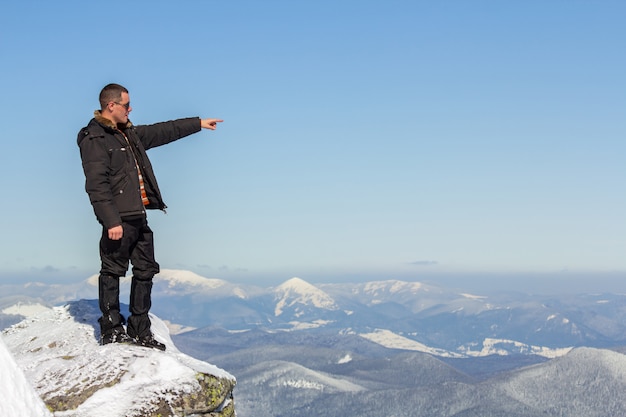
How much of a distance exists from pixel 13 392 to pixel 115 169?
6.24m

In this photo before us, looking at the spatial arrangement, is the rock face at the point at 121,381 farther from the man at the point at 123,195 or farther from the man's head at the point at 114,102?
the man's head at the point at 114,102

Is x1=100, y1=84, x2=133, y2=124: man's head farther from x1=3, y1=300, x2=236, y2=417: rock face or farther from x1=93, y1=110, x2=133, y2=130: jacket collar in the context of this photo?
x1=3, y1=300, x2=236, y2=417: rock face

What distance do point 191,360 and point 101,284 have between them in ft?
8.34

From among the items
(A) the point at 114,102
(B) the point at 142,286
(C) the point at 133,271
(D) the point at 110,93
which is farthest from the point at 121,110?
(B) the point at 142,286

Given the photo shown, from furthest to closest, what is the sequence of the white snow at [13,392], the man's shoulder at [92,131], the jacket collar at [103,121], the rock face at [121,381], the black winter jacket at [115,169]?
1. the jacket collar at [103,121]
2. the man's shoulder at [92,131]
3. the black winter jacket at [115,169]
4. the rock face at [121,381]
5. the white snow at [13,392]

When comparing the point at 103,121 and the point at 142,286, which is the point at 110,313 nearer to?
the point at 142,286

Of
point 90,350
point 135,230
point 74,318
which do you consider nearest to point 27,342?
point 74,318

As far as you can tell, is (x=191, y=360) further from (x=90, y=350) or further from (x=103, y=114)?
(x=103, y=114)

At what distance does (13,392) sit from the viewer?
7797mm

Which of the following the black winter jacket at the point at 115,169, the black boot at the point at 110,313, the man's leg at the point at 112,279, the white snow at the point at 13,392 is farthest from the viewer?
the black boot at the point at 110,313

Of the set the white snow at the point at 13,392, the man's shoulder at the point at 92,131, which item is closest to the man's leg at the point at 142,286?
the man's shoulder at the point at 92,131

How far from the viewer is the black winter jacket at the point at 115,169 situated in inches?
504

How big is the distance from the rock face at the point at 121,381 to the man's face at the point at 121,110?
15.4 feet

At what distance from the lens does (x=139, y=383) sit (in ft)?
39.9
